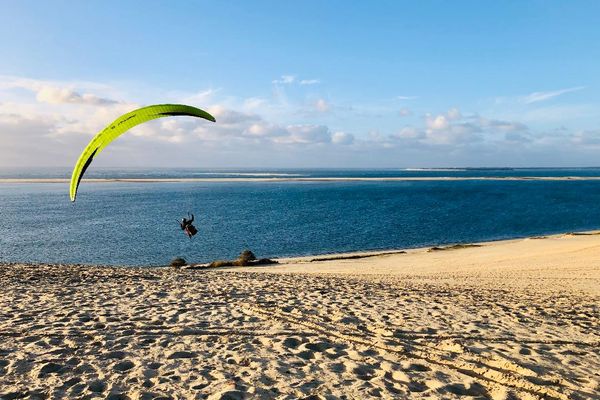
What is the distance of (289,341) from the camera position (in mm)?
7508

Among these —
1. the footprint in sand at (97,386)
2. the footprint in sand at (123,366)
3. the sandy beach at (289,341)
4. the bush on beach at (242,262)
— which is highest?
the footprint in sand at (97,386)

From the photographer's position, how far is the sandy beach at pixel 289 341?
5773 mm

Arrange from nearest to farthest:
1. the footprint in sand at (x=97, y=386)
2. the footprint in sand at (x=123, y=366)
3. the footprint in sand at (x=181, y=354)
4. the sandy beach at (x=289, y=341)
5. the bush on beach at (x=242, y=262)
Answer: the footprint in sand at (x=97, y=386)
the sandy beach at (x=289, y=341)
the footprint in sand at (x=123, y=366)
the footprint in sand at (x=181, y=354)
the bush on beach at (x=242, y=262)

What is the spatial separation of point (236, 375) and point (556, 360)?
5.16 metres

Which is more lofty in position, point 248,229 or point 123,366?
point 123,366

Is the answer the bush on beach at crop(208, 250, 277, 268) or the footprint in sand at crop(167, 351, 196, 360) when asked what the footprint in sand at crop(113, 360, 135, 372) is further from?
the bush on beach at crop(208, 250, 277, 268)

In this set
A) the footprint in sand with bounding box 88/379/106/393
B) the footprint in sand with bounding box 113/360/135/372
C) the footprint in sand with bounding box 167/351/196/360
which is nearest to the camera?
the footprint in sand with bounding box 88/379/106/393

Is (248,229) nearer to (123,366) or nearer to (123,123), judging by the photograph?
(123,123)

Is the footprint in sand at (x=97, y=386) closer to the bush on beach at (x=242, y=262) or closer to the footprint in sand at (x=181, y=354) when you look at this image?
the footprint in sand at (x=181, y=354)

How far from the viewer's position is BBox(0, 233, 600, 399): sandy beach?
577cm

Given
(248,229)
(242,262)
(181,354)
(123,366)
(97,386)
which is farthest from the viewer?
(248,229)

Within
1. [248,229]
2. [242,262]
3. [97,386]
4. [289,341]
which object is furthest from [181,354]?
[248,229]

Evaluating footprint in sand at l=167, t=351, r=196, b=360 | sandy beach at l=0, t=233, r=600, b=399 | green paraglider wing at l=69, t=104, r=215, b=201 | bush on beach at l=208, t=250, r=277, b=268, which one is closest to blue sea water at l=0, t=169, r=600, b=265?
bush on beach at l=208, t=250, r=277, b=268

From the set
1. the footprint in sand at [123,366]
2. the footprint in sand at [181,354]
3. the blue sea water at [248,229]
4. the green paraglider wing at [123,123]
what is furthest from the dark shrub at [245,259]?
the footprint in sand at [123,366]
